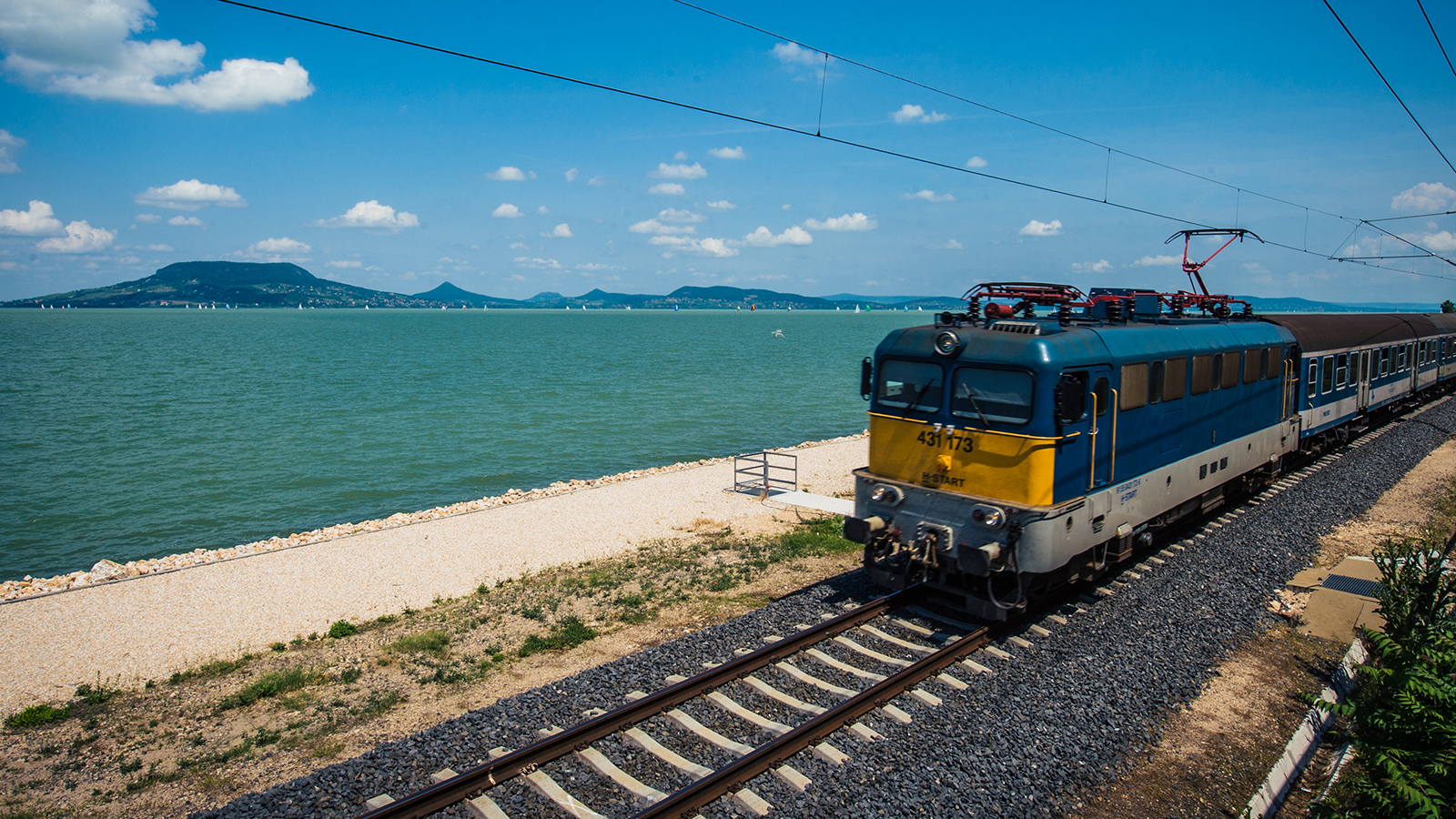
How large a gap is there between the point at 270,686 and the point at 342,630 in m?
2.34

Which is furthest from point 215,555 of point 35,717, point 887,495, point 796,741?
point 796,741

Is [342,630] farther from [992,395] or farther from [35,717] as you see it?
[992,395]

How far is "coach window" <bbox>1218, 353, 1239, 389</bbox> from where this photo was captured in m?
12.5

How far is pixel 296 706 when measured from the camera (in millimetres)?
8445

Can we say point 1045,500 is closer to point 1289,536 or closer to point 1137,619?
point 1137,619

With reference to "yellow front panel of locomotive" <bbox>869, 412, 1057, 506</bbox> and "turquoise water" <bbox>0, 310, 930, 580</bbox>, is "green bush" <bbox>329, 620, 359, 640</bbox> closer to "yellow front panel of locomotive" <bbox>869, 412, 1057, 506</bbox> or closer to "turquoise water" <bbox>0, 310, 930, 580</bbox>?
"yellow front panel of locomotive" <bbox>869, 412, 1057, 506</bbox>

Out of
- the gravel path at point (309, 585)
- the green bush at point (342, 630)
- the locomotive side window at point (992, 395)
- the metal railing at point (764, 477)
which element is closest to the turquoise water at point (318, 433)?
the gravel path at point (309, 585)

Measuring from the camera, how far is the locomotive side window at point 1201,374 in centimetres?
1148

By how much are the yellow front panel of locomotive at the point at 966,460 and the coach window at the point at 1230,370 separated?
20.0 ft

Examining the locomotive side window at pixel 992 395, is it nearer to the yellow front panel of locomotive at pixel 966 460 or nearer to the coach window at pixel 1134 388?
the yellow front panel of locomotive at pixel 966 460

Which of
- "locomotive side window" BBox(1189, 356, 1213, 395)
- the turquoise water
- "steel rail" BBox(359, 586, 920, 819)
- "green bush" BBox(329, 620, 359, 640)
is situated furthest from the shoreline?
"locomotive side window" BBox(1189, 356, 1213, 395)

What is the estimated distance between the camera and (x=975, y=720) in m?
7.15

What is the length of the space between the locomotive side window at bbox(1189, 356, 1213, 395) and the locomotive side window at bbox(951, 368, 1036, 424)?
3875 millimetres

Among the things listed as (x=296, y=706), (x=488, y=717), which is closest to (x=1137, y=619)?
(x=488, y=717)
